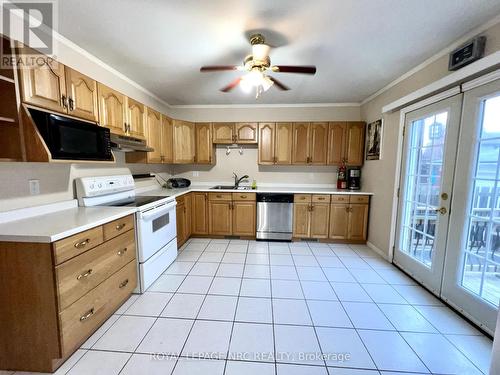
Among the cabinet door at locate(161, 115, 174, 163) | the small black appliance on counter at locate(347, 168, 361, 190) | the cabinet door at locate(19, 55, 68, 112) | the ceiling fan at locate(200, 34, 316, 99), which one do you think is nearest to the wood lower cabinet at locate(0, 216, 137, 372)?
the cabinet door at locate(19, 55, 68, 112)

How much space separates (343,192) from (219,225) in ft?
7.14

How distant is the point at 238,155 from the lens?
167 inches

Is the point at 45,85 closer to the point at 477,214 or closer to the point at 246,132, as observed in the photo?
the point at 246,132

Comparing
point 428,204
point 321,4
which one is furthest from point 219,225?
point 321,4

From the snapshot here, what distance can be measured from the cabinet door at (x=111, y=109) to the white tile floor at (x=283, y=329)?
5.84 feet

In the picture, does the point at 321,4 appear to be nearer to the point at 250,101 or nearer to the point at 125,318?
the point at 250,101

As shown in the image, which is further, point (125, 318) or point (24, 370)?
point (125, 318)

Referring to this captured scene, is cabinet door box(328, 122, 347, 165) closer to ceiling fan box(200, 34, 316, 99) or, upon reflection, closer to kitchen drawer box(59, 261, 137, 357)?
ceiling fan box(200, 34, 316, 99)

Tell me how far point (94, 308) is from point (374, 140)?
13.1 ft

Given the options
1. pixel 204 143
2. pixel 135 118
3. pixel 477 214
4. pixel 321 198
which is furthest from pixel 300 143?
pixel 135 118

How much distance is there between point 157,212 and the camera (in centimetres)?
246

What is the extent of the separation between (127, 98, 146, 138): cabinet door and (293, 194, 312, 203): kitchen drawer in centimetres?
247

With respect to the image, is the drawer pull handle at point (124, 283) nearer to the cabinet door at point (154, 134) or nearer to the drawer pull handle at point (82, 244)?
the drawer pull handle at point (82, 244)

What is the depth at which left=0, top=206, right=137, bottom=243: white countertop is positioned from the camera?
1.29 metres
